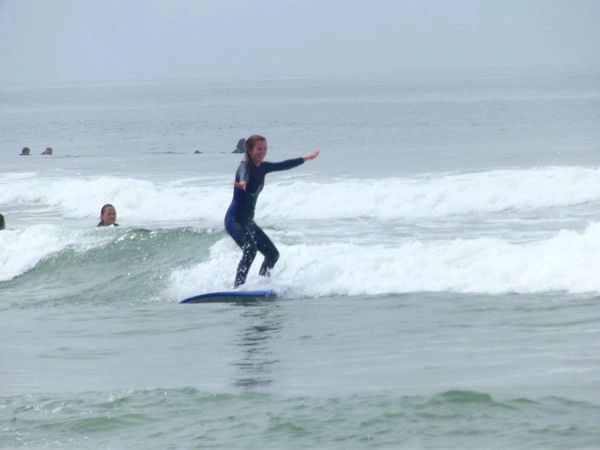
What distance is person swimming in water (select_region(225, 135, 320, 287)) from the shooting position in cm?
1326

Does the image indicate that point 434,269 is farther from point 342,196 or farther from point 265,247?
point 342,196

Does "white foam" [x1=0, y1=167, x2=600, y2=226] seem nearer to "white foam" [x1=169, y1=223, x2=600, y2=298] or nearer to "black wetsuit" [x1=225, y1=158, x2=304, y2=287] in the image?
"white foam" [x1=169, y1=223, x2=600, y2=298]

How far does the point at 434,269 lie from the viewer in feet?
46.9

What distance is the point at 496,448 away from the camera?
6.80 meters

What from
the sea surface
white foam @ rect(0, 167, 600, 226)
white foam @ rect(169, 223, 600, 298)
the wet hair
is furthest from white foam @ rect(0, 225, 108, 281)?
the wet hair

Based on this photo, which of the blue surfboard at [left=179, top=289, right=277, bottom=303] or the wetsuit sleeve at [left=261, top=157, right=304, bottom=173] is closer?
the wetsuit sleeve at [left=261, top=157, right=304, bottom=173]

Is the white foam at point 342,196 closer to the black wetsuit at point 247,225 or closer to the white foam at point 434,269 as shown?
the white foam at point 434,269

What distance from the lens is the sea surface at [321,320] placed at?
25.3ft

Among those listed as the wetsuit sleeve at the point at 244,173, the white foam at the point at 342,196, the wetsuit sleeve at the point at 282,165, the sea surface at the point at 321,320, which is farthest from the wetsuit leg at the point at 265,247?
the white foam at the point at 342,196

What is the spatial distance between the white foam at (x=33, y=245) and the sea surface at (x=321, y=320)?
5cm

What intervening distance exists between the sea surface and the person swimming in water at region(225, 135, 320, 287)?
0.33 meters

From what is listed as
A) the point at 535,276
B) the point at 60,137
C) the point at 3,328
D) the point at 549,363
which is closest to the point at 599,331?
the point at 549,363

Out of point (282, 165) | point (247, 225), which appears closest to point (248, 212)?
point (247, 225)

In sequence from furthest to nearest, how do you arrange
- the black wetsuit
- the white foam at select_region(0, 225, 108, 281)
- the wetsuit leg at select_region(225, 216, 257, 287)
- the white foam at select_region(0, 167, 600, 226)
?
1. the white foam at select_region(0, 167, 600, 226)
2. the white foam at select_region(0, 225, 108, 281)
3. the wetsuit leg at select_region(225, 216, 257, 287)
4. the black wetsuit
